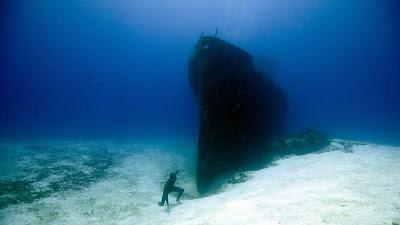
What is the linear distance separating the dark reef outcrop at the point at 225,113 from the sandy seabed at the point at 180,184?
5.61 feet

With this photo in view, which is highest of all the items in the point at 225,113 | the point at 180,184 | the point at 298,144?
the point at 225,113

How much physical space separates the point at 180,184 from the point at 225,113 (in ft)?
19.1

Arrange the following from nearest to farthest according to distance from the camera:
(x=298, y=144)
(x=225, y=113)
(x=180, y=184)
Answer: (x=225, y=113), (x=180, y=184), (x=298, y=144)

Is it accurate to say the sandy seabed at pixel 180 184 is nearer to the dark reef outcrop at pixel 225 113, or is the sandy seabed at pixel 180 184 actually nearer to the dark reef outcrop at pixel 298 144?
the dark reef outcrop at pixel 298 144

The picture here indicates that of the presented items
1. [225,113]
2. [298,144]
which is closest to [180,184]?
[225,113]

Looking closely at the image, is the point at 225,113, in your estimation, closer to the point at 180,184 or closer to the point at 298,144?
the point at 180,184

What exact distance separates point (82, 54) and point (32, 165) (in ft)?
602

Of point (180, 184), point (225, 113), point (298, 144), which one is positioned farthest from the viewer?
point (298, 144)

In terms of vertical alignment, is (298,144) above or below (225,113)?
below

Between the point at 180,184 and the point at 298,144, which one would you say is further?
the point at 298,144

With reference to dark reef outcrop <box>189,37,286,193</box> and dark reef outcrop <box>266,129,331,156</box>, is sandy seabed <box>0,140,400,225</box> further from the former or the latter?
dark reef outcrop <box>189,37,286,193</box>

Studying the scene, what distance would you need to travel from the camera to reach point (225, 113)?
1584cm

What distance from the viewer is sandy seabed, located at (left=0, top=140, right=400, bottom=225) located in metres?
6.58

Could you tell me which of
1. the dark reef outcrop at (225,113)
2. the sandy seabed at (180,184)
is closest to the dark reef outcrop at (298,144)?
the sandy seabed at (180,184)
